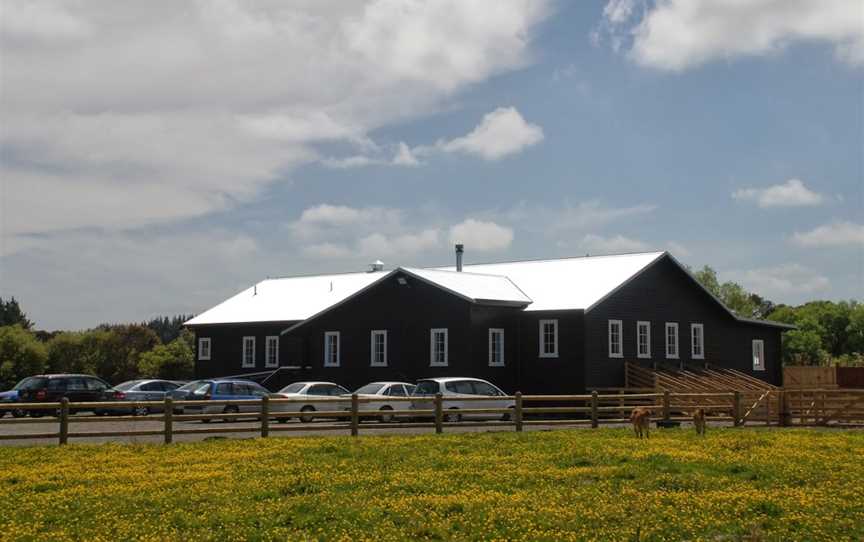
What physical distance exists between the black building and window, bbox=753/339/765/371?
0.06m

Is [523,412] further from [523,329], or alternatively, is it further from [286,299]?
[286,299]

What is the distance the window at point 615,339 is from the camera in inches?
1547

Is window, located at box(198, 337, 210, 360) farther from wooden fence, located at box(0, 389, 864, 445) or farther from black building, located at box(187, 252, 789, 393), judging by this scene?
wooden fence, located at box(0, 389, 864, 445)

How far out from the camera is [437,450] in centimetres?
1997

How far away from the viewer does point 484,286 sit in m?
40.8

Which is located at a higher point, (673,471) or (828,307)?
(828,307)

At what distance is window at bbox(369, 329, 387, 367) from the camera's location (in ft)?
132

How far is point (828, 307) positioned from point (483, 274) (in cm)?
7955

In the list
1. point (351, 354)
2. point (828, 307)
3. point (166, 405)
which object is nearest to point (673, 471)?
point (166, 405)

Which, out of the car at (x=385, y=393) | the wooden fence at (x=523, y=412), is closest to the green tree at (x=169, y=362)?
the car at (x=385, y=393)

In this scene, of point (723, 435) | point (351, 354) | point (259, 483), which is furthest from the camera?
point (351, 354)

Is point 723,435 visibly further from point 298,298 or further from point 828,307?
point 828,307

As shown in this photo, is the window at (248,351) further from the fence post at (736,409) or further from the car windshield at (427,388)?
the fence post at (736,409)

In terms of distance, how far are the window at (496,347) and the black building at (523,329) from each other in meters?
0.05
